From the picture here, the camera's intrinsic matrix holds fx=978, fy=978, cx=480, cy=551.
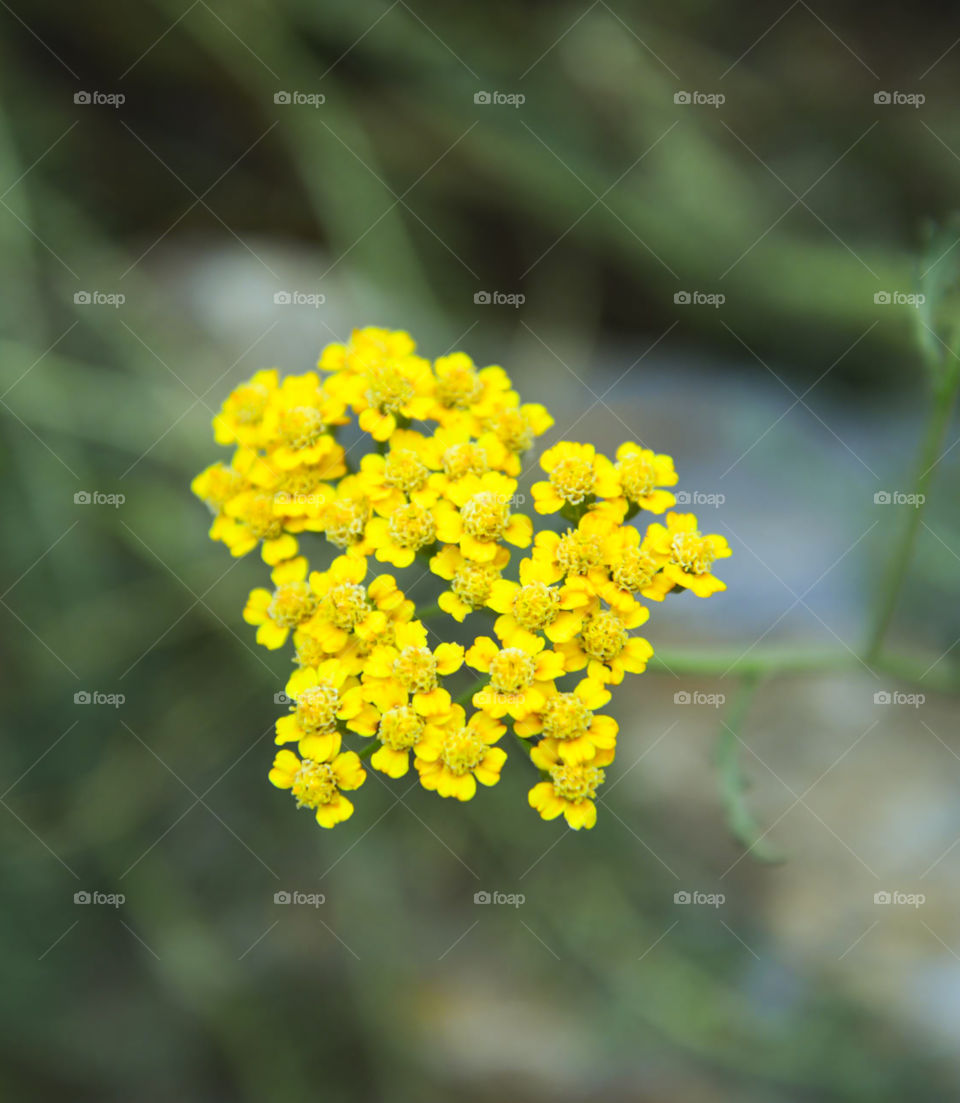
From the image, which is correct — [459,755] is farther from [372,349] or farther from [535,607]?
[372,349]

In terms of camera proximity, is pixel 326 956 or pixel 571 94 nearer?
pixel 326 956

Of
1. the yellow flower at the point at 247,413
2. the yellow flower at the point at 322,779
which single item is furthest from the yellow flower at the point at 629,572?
the yellow flower at the point at 247,413

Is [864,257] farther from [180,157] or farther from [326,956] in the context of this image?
[326,956]

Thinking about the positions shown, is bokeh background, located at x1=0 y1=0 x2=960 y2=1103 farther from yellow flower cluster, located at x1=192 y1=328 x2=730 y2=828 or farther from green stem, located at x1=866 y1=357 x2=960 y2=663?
yellow flower cluster, located at x1=192 y1=328 x2=730 y2=828

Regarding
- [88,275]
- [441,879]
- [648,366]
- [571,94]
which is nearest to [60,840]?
[441,879]

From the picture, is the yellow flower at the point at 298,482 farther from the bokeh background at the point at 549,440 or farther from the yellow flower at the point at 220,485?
the bokeh background at the point at 549,440

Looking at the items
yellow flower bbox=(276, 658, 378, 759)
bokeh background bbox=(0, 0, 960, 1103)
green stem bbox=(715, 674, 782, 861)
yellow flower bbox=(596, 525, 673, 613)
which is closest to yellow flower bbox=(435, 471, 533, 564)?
yellow flower bbox=(596, 525, 673, 613)
